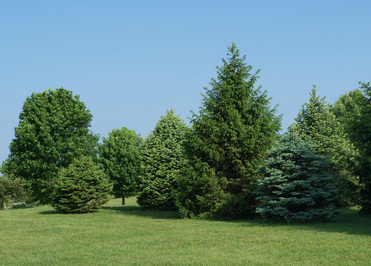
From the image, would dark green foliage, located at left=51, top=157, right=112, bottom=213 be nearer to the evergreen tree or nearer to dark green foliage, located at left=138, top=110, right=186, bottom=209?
dark green foliage, located at left=138, top=110, right=186, bottom=209

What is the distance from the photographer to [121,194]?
51.2 meters

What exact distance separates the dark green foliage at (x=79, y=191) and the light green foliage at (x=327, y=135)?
55.3ft

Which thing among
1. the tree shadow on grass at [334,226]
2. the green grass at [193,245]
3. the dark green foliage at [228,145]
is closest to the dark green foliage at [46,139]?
the dark green foliage at [228,145]

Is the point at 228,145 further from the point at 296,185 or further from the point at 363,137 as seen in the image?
the point at 363,137

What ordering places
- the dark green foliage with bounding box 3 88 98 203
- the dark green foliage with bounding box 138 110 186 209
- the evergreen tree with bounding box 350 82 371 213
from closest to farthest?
1. the evergreen tree with bounding box 350 82 371 213
2. the dark green foliage with bounding box 138 110 186 209
3. the dark green foliage with bounding box 3 88 98 203

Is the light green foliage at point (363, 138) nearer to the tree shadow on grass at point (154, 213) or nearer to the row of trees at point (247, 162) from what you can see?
the row of trees at point (247, 162)

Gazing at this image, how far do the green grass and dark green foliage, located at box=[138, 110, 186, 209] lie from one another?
13.1 meters

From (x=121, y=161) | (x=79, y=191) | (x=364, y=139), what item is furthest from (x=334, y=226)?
(x=121, y=161)

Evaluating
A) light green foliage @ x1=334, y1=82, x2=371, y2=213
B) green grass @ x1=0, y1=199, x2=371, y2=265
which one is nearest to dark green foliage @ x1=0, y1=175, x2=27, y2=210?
green grass @ x1=0, y1=199, x2=371, y2=265

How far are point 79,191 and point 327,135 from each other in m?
21.3

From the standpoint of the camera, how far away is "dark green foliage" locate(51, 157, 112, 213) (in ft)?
101

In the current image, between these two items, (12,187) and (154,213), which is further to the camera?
(12,187)

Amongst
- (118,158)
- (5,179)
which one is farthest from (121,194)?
(5,179)

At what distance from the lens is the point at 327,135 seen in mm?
31969
